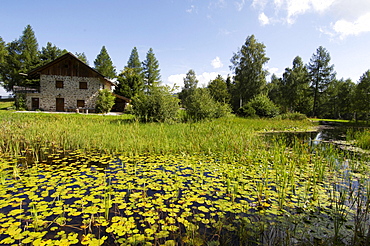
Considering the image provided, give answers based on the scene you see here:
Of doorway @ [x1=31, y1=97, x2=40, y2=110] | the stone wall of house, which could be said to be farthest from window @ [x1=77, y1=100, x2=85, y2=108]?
doorway @ [x1=31, y1=97, x2=40, y2=110]

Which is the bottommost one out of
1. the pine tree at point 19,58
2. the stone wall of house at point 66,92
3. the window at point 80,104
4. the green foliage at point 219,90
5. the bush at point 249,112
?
the bush at point 249,112

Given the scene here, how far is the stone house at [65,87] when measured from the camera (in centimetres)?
2588

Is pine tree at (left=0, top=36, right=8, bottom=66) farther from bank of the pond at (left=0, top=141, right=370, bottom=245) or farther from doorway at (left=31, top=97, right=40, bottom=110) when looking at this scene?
bank of the pond at (left=0, top=141, right=370, bottom=245)

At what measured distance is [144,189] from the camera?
3.98 metres

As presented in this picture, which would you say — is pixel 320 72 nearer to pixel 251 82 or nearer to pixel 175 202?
pixel 251 82

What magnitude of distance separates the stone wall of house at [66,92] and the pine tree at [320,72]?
1459 inches

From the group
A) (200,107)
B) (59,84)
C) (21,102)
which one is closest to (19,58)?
(21,102)

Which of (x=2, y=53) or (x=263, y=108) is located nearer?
(x=263, y=108)

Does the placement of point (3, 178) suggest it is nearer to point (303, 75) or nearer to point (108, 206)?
point (108, 206)

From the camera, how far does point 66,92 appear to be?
86.9 feet

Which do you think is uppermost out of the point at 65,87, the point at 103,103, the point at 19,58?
the point at 19,58

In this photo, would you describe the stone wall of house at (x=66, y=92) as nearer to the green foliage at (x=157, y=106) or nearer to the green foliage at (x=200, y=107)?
the green foliage at (x=157, y=106)

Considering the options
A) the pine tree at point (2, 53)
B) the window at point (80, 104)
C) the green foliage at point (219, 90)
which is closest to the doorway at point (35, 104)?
the window at point (80, 104)

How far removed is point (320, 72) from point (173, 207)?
44594 mm
